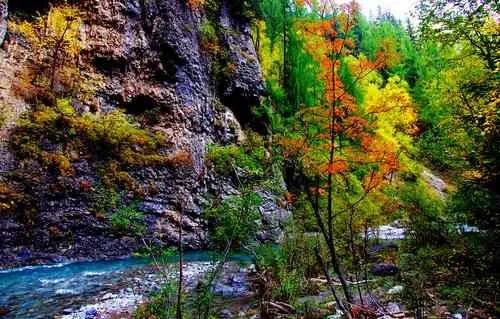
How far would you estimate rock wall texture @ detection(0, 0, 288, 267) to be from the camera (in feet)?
35.0

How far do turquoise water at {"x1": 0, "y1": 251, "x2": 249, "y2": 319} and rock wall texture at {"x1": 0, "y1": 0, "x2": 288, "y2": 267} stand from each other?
2.16 feet

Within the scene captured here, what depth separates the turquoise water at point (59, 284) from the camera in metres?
6.66

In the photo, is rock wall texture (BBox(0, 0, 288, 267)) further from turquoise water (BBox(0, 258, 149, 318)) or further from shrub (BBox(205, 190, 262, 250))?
shrub (BBox(205, 190, 262, 250))

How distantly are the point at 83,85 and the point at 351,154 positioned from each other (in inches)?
422

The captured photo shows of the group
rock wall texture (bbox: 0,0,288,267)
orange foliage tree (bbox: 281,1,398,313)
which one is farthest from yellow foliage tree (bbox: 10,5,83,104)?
orange foliage tree (bbox: 281,1,398,313)

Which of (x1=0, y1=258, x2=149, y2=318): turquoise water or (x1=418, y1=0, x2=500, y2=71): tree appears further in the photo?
(x1=0, y1=258, x2=149, y2=318): turquoise water

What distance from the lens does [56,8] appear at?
44.9 feet

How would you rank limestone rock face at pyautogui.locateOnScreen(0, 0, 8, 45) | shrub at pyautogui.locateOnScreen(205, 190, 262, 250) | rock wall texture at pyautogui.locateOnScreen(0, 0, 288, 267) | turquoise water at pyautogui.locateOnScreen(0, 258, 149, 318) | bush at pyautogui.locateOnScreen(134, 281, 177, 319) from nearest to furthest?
bush at pyautogui.locateOnScreen(134, 281, 177, 319)
shrub at pyautogui.locateOnScreen(205, 190, 262, 250)
turquoise water at pyautogui.locateOnScreen(0, 258, 149, 318)
rock wall texture at pyautogui.locateOnScreen(0, 0, 288, 267)
limestone rock face at pyautogui.locateOnScreen(0, 0, 8, 45)

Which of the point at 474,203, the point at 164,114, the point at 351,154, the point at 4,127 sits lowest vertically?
the point at 474,203

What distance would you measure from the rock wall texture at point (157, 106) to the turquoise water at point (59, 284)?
660mm

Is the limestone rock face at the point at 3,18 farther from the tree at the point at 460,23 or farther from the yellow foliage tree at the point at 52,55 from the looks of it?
the tree at the point at 460,23

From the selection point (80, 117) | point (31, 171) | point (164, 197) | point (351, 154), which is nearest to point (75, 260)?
point (31, 171)

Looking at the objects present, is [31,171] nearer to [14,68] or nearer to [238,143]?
[14,68]

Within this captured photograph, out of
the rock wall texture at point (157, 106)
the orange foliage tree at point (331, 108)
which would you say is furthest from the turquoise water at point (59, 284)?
the orange foliage tree at point (331, 108)
